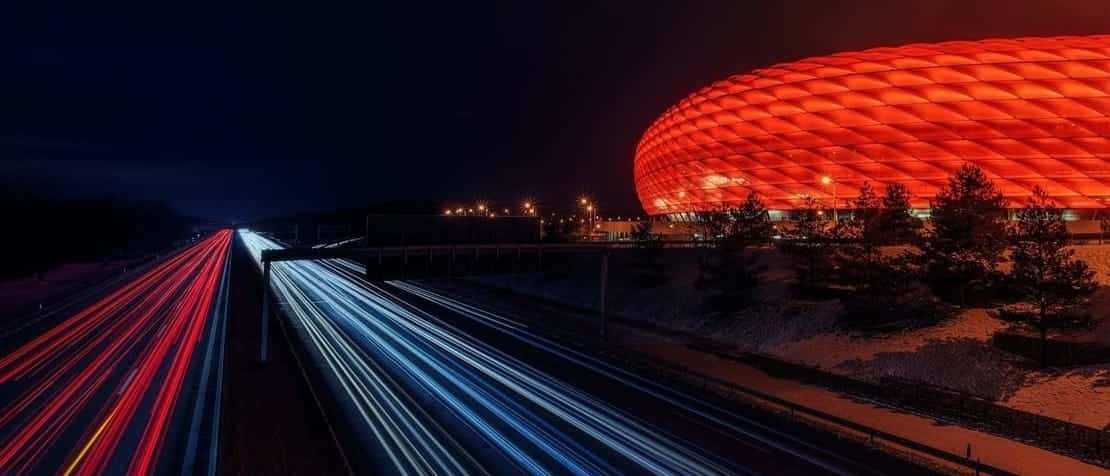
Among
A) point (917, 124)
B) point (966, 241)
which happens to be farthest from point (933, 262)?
point (917, 124)

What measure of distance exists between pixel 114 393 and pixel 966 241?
1174 inches

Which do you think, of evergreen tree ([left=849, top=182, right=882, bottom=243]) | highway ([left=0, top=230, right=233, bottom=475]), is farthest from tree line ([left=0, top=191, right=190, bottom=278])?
evergreen tree ([left=849, top=182, right=882, bottom=243])

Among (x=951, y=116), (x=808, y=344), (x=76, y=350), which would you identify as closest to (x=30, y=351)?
(x=76, y=350)

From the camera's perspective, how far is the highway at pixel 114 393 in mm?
12195

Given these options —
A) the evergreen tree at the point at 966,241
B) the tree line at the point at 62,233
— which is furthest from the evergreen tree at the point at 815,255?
the tree line at the point at 62,233

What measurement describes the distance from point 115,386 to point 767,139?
52.5 meters

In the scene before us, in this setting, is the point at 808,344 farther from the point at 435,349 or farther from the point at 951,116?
the point at 951,116

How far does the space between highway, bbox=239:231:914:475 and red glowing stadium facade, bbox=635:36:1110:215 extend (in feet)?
124

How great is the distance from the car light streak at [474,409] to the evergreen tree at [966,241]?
1653cm

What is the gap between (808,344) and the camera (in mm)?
25500

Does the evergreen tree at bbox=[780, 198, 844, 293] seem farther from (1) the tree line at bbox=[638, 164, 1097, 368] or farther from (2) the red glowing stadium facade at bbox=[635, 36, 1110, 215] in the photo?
(2) the red glowing stadium facade at bbox=[635, 36, 1110, 215]

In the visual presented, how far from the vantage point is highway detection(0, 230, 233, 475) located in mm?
12195

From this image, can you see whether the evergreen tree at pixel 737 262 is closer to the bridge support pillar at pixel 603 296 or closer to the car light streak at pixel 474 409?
the bridge support pillar at pixel 603 296

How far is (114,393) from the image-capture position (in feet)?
55.1
